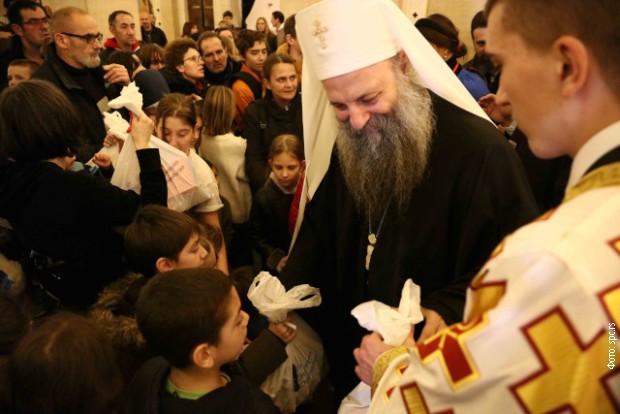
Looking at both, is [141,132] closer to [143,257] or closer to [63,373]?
[143,257]

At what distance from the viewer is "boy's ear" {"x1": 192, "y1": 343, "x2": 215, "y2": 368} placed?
1.60 metres

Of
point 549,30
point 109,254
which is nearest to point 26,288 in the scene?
point 109,254

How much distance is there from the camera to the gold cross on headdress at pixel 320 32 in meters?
2.19

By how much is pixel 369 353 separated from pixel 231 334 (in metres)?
0.51

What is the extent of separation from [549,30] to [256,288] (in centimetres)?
163

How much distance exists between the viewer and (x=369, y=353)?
1.45 m

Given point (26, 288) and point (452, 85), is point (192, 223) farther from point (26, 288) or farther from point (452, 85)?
point (452, 85)

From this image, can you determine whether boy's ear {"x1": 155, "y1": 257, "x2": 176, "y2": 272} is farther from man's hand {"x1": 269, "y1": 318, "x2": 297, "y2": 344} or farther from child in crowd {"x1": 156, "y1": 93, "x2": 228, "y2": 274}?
child in crowd {"x1": 156, "y1": 93, "x2": 228, "y2": 274}

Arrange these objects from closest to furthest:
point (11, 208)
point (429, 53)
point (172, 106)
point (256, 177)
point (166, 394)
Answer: point (166, 394) → point (429, 53) → point (11, 208) → point (172, 106) → point (256, 177)

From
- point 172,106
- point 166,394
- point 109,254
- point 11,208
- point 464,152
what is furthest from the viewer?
point 172,106

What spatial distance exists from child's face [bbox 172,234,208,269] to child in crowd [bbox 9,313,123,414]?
0.85 m

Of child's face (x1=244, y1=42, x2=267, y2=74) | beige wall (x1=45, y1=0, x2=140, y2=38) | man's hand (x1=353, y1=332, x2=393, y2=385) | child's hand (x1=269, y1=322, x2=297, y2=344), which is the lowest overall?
child's hand (x1=269, y1=322, x2=297, y2=344)

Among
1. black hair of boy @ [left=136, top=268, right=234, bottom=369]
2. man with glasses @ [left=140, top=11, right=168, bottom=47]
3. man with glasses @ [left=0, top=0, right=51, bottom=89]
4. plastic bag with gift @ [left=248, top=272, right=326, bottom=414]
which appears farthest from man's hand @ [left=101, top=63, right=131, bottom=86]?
man with glasses @ [left=140, top=11, right=168, bottom=47]

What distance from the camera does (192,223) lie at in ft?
7.86
